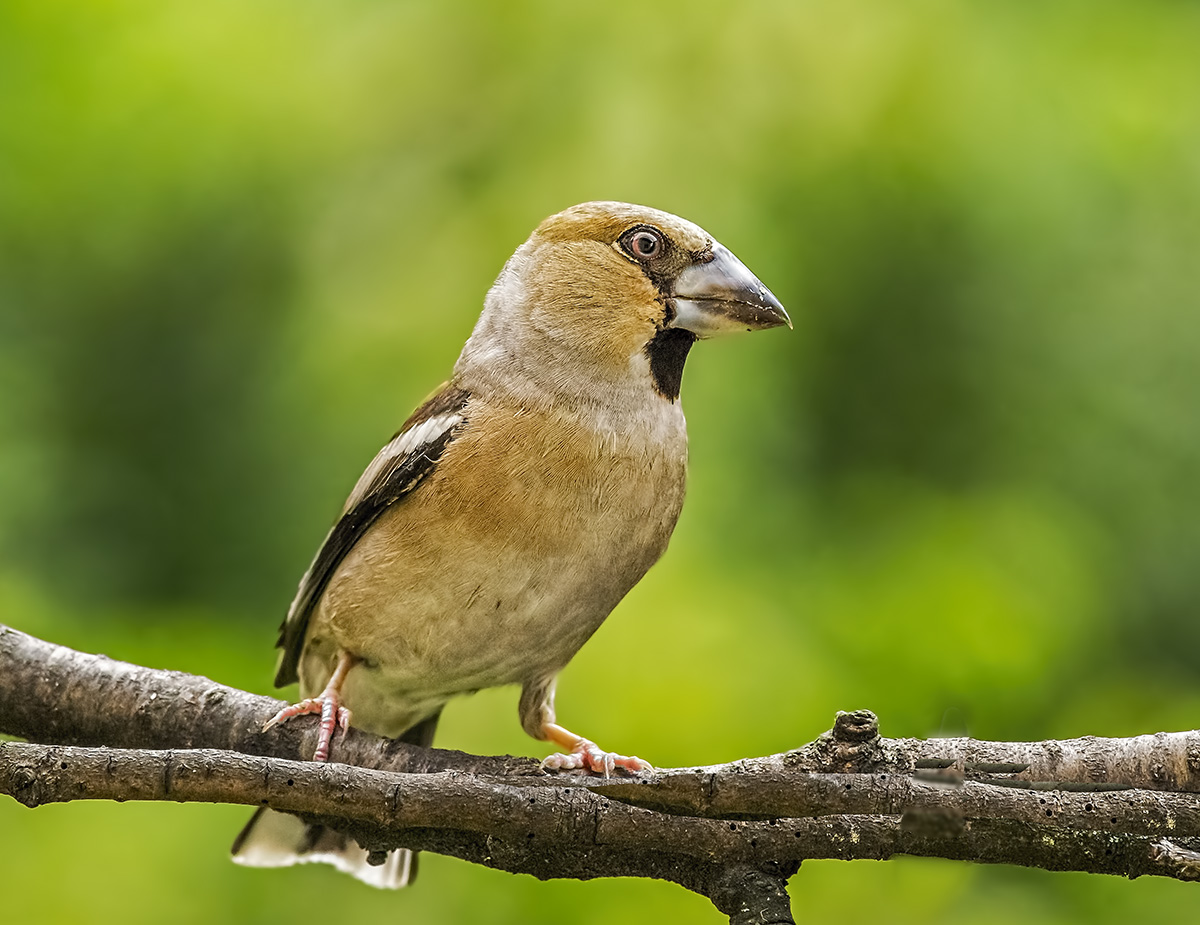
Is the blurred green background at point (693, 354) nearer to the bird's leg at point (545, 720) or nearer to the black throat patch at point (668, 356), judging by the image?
the bird's leg at point (545, 720)

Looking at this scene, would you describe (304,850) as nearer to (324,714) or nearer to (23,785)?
(324,714)

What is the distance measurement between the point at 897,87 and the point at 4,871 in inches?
168

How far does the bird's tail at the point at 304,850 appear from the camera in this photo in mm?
3871

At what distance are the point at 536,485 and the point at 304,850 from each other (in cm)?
153

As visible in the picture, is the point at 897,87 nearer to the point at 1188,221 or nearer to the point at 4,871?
the point at 1188,221

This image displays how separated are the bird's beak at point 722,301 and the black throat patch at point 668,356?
0.16ft

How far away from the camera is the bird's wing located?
11.2 ft

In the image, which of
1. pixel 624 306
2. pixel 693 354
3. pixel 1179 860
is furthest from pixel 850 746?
pixel 693 354

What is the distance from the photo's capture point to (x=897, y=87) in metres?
4.91

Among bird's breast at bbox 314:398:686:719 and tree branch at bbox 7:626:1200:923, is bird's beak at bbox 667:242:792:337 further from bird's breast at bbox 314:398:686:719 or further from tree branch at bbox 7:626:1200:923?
tree branch at bbox 7:626:1200:923

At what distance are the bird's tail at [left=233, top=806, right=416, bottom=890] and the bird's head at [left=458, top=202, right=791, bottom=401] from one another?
155 centimetres

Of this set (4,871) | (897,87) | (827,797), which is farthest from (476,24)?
(827,797)

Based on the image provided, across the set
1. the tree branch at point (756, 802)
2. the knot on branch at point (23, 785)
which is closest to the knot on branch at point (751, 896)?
the tree branch at point (756, 802)

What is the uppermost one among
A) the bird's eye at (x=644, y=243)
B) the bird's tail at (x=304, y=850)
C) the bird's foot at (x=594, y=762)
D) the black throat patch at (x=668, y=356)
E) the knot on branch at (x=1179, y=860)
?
the bird's eye at (x=644, y=243)
